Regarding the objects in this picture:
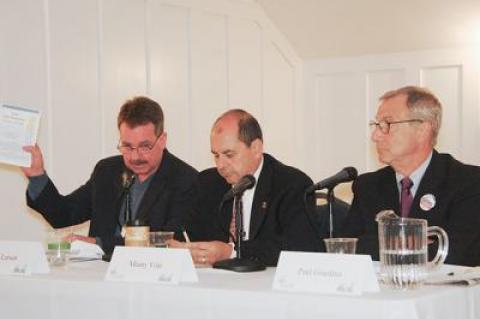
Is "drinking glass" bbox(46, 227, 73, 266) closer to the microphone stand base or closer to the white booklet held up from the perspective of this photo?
the white booklet held up

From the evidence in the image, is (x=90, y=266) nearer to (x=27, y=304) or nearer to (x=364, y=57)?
(x=27, y=304)

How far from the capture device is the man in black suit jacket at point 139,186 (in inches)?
146

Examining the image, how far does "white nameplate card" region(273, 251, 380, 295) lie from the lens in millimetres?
2084

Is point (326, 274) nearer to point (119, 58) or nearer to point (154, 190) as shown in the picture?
point (154, 190)

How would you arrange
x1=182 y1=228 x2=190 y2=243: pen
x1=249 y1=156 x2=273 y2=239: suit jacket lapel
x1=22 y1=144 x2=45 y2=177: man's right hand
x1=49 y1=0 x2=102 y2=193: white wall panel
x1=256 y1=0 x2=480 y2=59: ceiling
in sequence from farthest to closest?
x1=256 y1=0 x2=480 y2=59: ceiling < x1=49 y1=0 x2=102 y2=193: white wall panel < x1=182 y1=228 x2=190 y2=243: pen < x1=249 y1=156 x2=273 y2=239: suit jacket lapel < x1=22 y1=144 x2=45 y2=177: man's right hand

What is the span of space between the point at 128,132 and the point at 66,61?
4.62 feet

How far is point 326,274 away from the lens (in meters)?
2.13

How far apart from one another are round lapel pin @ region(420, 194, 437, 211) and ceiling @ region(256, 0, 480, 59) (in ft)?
9.09

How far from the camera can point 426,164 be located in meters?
3.32

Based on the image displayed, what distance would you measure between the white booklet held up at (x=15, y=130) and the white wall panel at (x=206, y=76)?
2856mm

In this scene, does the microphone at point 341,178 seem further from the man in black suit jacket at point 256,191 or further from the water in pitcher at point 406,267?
the man in black suit jacket at point 256,191

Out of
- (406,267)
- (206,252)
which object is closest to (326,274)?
(406,267)

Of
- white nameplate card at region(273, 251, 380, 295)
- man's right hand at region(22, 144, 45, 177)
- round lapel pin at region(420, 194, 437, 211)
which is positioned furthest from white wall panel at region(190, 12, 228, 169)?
white nameplate card at region(273, 251, 380, 295)

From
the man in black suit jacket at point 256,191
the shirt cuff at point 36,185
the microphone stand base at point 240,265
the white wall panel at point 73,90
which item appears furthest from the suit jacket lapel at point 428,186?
the white wall panel at point 73,90
